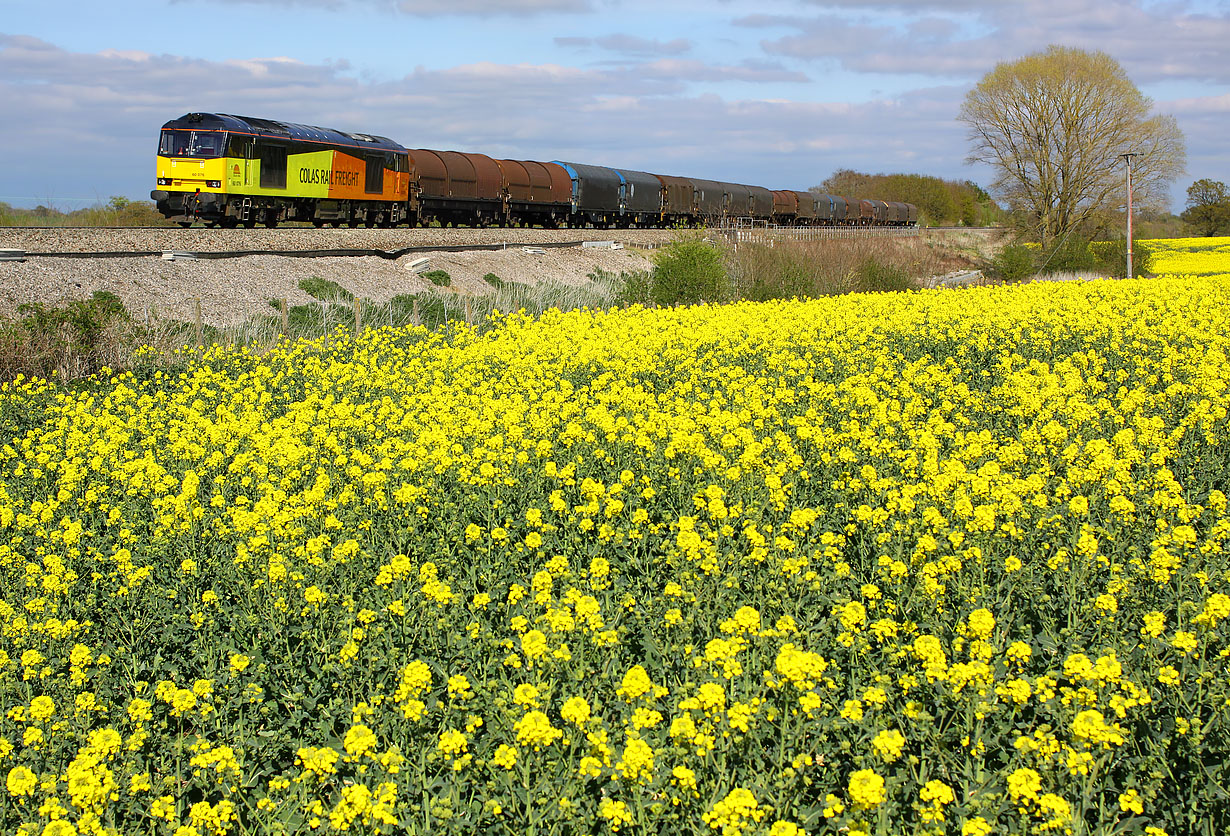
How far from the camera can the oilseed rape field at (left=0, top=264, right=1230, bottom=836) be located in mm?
3793

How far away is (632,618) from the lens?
535 cm

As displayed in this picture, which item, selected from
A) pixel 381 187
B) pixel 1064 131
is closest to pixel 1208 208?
pixel 1064 131

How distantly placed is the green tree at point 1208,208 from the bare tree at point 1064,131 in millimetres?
25393

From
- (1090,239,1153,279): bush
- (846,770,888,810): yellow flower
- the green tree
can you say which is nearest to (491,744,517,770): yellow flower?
(846,770,888,810): yellow flower

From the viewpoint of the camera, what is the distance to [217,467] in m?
8.72

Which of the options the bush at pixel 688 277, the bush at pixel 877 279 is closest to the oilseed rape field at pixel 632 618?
the bush at pixel 688 277

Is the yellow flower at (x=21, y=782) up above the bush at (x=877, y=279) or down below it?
below

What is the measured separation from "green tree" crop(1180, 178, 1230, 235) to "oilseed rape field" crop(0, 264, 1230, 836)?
72.2m

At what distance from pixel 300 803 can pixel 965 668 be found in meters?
2.55

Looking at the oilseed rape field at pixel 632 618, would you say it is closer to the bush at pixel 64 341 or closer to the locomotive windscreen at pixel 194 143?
the bush at pixel 64 341

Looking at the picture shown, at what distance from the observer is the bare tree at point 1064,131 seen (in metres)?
51.0

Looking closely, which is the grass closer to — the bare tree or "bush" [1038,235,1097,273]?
"bush" [1038,235,1097,273]

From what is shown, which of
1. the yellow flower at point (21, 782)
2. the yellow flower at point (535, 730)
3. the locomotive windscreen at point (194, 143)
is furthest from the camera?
the locomotive windscreen at point (194, 143)

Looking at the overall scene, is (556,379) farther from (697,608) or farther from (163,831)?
(163,831)
